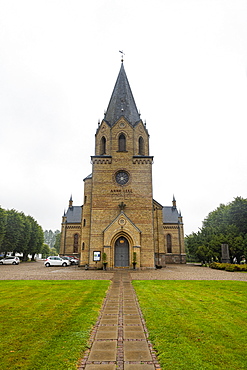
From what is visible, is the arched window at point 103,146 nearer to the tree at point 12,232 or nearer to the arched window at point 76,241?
the tree at point 12,232

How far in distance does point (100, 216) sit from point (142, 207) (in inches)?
194

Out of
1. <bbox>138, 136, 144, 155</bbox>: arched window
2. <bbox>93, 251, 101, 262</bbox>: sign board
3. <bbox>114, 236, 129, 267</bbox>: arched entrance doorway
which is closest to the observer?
<bbox>93, 251, 101, 262</bbox>: sign board

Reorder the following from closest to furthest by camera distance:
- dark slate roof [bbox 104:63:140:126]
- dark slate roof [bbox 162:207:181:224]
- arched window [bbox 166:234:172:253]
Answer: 1. dark slate roof [bbox 104:63:140:126]
2. arched window [bbox 166:234:172:253]
3. dark slate roof [bbox 162:207:181:224]

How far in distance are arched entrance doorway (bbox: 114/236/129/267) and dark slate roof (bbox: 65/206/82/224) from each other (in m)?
28.6

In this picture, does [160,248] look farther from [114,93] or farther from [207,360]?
[207,360]

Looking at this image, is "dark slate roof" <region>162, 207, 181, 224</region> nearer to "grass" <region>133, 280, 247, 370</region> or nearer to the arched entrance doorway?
the arched entrance doorway

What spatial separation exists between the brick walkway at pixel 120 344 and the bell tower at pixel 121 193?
1848 centimetres

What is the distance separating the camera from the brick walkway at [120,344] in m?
4.03

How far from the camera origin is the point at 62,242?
51.3 metres

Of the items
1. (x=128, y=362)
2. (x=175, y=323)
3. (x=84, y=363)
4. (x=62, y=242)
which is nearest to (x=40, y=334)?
(x=84, y=363)

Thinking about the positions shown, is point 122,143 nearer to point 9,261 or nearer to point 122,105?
point 122,105

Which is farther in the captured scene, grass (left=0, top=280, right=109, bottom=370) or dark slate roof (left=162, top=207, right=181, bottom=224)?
dark slate roof (left=162, top=207, right=181, bottom=224)

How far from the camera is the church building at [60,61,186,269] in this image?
1028 inches

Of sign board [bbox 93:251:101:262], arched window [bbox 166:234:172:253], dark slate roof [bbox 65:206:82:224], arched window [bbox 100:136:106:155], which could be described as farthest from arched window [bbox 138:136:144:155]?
dark slate roof [bbox 65:206:82:224]
